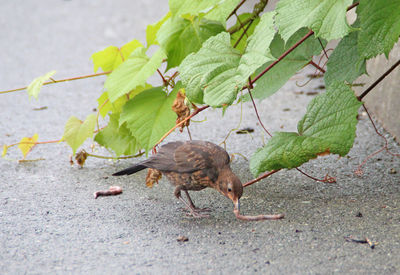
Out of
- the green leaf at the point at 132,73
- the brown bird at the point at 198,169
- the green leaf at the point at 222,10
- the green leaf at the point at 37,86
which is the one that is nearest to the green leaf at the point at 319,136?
the brown bird at the point at 198,169

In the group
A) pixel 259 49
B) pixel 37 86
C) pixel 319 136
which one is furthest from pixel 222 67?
pixel 37 86

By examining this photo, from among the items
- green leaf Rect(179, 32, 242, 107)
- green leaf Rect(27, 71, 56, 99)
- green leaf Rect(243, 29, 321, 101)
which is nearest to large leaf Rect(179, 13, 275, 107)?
green leaf Rect(179, 32, 242, 107)

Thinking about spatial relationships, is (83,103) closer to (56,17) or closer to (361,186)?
(361,186)

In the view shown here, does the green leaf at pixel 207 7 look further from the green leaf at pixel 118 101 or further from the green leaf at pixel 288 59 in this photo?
the green leaf at pixel 118 101

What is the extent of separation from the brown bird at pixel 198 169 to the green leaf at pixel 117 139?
0.50m

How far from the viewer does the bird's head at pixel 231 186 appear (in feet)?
7.59

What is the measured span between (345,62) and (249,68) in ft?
2.26

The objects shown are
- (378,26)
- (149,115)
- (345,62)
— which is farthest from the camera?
(149,115)

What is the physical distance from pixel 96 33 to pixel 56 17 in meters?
1.07

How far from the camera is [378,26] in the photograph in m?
2.19

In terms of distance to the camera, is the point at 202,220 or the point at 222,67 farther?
the point at 202,220

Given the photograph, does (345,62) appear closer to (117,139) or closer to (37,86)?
(117,139)

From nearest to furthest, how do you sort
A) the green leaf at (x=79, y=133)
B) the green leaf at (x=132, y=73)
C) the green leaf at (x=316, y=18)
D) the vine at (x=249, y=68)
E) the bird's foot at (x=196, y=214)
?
the green leaf at (x=316, y=18), the vine at (x=249, y=68), the bird's foot at (x=196, y=214), the green leaf at (x=132, y=73), the green leaf at (x=79, y=133)

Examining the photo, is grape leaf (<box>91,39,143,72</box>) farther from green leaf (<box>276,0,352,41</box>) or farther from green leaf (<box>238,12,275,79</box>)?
green leaf (<box>276,0,352,41</box>)
